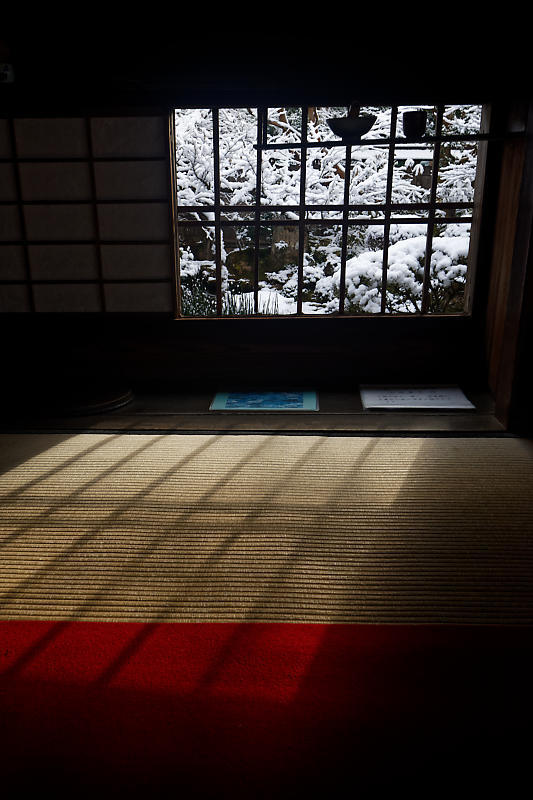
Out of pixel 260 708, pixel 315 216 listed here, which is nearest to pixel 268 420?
pixel 315 216

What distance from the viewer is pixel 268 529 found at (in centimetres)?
230

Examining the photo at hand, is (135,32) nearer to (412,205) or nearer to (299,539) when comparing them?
(412,205)

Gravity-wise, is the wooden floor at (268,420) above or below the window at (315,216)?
below

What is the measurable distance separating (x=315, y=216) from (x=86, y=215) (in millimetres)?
1541

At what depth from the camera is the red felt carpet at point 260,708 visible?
4.26ft

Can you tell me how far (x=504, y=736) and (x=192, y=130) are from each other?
4.27 metres

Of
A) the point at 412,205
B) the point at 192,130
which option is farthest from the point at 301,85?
the point at 192,130

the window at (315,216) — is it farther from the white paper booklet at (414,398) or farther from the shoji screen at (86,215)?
the white paper booklet at (414,398)

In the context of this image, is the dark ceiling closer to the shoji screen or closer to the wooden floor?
the shoji screen

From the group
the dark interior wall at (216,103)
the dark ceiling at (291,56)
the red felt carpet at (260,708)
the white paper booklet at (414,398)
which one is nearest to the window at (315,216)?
the dark interior wall at (216,103)

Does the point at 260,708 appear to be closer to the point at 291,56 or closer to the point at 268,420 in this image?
the point at 268,420

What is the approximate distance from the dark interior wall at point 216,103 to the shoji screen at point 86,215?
0.03 m

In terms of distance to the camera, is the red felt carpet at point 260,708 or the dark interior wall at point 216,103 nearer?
the red felt carpet at point 260,708

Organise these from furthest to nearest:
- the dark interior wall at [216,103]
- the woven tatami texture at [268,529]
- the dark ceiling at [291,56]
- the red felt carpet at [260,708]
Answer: the dark interior wall at [216,103] < the dark ceiling at [291,56] < the woven tatami texture at [268,529] < the red felt carpet at [260,708]
